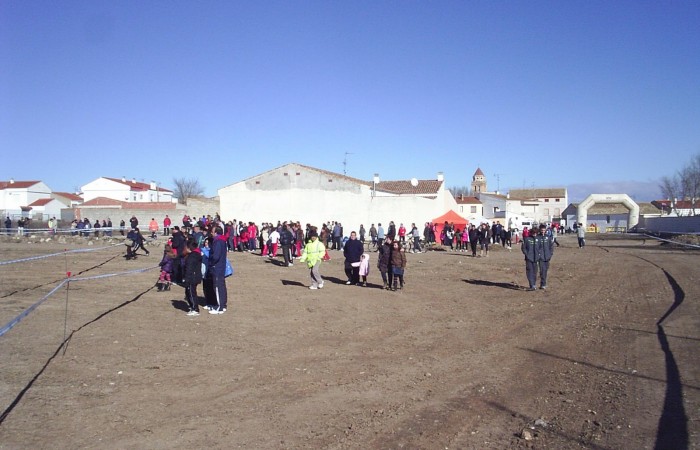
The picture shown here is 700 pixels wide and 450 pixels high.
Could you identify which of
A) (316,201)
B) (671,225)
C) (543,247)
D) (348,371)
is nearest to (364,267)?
(543,247)

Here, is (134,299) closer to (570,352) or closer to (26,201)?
(570,352)

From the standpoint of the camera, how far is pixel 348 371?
7.71m

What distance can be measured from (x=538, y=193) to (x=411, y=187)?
5992 cm

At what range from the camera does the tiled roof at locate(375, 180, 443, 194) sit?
5272cm

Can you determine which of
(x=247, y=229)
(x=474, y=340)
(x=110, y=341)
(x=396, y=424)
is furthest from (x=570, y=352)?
(x=247, y=229)

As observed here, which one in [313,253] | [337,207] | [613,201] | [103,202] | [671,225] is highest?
[103,202]

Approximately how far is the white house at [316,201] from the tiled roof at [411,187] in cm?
989

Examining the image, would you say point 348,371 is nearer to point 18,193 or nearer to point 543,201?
point 18,193

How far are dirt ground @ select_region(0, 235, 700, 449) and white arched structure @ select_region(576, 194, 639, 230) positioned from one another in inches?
2224

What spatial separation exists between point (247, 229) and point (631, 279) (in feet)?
59.4

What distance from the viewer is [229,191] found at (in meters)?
42.7

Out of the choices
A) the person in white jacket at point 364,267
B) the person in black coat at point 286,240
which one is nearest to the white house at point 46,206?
the person in black coat at point 286,240

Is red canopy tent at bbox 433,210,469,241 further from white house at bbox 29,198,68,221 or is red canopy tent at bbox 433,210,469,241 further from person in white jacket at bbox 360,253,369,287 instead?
white house at bbox 29,198,68,221

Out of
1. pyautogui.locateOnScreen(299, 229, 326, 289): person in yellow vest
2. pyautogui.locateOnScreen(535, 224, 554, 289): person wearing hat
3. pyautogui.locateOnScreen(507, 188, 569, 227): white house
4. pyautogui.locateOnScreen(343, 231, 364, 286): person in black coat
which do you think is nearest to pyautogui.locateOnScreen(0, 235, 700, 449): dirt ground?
pyautogui.locateOnScreen(299, 229, 326, 289): person in yellow vest
